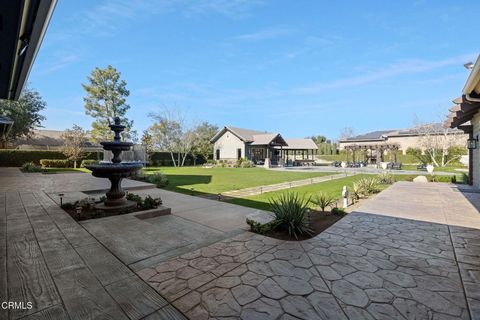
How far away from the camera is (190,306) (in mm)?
2139

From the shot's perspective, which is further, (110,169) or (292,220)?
(110,169)

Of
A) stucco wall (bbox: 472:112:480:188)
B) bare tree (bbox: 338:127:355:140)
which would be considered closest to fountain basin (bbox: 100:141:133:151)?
stucco wall (bbox: 472:112:480:188)

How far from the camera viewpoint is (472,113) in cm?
897

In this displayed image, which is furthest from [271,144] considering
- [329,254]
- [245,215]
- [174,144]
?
[329,254]

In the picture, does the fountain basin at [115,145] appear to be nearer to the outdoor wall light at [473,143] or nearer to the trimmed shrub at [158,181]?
the trimmed shrub at [158,181]

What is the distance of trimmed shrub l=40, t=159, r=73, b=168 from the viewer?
70.2 feet

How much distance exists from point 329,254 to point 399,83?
73.6 feet

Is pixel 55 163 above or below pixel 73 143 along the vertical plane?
below

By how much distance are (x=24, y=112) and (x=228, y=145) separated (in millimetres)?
24744

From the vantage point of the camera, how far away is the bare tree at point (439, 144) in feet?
87.7

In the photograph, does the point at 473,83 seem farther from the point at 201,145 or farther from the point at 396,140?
the point at 396,140

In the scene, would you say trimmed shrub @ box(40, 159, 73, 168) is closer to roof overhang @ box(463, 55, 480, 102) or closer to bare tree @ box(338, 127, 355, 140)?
roof overhang @ box(463, 55, 480, 102)

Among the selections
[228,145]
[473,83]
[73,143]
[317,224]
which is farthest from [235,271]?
[228,145]

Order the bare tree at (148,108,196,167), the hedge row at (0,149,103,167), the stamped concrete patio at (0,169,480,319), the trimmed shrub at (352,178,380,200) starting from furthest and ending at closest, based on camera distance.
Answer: the bare tree at (148,108,196,167)
the hedge row at (0,149,103,167)
the trimmed shrub at (352,178,380,200)
the stamped concrete patio at (0,169,480,319)
